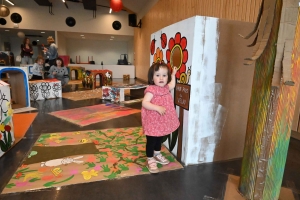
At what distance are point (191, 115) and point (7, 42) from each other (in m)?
13.3

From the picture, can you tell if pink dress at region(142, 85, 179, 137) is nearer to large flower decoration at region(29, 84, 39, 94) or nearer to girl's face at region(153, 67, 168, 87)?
girl's face at region(153, 67, 168, 87)

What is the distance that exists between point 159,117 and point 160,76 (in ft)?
0.99

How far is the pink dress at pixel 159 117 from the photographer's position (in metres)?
1.49

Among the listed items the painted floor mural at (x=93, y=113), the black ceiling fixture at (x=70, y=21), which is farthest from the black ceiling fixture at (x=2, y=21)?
the painted floor mural at (x=93, y=113)

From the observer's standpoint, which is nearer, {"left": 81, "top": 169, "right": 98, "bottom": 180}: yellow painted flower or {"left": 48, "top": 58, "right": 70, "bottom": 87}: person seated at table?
{"left": 81, "top": 169, "right": 98, "bottom": 180}: yellow painted flower

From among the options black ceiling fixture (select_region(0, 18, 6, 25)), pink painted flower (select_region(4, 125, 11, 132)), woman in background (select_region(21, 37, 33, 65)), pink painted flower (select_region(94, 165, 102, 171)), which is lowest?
pink painted flower (select_region(94, 165, 102, 171))

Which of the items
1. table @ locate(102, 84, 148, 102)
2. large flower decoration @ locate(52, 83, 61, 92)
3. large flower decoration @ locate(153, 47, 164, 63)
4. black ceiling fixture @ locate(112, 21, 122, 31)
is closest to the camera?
large flower decoration @ locate(153, 47, 164, 63)

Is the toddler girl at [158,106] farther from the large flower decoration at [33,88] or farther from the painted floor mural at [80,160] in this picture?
the large flower decoration at [33,88]

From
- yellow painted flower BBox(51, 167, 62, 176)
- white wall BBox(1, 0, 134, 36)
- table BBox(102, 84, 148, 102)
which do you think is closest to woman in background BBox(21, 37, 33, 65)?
white wall BBox(1, 0, 134, 36)

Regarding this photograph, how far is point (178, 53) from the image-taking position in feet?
5.38

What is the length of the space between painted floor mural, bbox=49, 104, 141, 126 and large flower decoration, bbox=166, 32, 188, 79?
150 centimetres

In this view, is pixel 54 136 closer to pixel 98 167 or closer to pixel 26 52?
pixel 98 167

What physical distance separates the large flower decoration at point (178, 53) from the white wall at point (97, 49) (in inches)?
419

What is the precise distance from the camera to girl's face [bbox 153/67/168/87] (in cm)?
147
